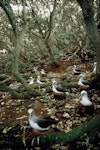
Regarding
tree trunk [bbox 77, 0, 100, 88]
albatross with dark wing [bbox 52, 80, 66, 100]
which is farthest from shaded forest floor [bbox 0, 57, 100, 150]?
tree trunk [bbox 77, 0, 100, 88]

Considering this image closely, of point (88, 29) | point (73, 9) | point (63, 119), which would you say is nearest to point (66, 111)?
point (63, 119)

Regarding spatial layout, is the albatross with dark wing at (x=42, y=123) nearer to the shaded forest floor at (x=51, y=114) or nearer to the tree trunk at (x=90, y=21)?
the shaded forest floor at (x=51, y=114)

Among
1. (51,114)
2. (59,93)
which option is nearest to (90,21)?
(59,93)

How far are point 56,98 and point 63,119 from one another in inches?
82.3

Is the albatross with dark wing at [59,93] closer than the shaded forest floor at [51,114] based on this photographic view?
No

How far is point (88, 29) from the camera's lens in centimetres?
869

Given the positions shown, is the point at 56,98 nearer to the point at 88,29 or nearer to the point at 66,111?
the point at 66,111

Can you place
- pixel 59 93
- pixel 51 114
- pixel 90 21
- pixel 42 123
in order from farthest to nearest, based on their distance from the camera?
1. pixel 59 93
2. pixel 90 21
3. pixel 51 114
4. pixel 42 123

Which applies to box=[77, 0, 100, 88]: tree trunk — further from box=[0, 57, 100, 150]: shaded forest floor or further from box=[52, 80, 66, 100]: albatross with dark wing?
box=[0, 57, 100, 150]: shaded forest floor

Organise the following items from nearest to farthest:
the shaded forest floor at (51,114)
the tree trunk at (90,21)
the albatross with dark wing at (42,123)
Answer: the shaded forest floor at (51,114), the albatross with dark wing at (42,123), the tree trunk at (90,21)

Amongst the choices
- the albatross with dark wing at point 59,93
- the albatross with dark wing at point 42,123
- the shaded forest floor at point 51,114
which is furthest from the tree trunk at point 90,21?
the albatross with dark wing at point 42,123

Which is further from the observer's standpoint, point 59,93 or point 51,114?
point 59,93

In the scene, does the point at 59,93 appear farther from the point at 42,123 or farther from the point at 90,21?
the point at 42,123

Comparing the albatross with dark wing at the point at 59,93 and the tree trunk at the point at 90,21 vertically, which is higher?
the tree trunk at the point at 90,21
